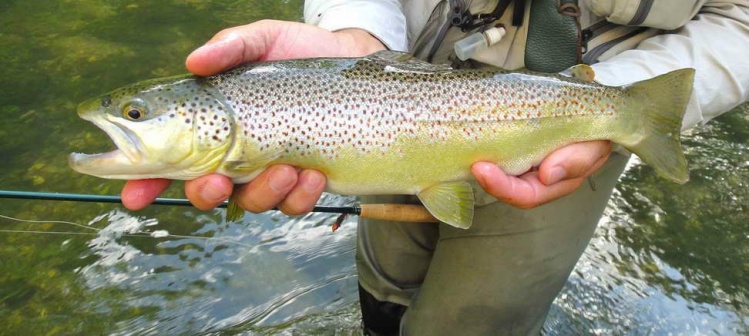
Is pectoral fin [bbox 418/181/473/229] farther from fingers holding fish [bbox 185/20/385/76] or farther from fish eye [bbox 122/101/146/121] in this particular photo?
fish eye [bbox 122/101/146/121]

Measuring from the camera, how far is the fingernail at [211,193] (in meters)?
1.74

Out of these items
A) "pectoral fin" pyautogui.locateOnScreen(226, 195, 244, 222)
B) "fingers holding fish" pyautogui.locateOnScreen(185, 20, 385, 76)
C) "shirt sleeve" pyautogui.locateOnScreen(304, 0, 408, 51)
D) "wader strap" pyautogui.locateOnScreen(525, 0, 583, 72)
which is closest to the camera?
"fingers holding fish" pyautogui.locateOnScreen(185, 20, 385, 76)

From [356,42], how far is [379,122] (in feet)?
1.61

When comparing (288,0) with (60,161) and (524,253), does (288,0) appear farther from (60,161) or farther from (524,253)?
(524,253)

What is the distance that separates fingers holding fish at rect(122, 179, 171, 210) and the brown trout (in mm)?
64

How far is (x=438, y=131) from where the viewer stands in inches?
72.4

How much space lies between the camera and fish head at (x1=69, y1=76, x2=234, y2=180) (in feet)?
5.53

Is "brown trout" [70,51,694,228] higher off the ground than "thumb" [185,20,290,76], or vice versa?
"thumb" [185,20,290,76]

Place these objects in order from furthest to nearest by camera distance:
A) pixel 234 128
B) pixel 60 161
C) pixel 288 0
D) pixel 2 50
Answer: pixel 288 0
pixel 2 50
pixel 60 161
pixel 234 128

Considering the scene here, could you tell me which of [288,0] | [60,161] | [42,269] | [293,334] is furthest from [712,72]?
[288,0]

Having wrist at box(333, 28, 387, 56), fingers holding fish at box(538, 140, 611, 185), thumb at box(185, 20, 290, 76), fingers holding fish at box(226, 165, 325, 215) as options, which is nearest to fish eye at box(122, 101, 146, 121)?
thumb at box(185, 20, 290, 76)

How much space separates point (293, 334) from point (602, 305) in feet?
4.57

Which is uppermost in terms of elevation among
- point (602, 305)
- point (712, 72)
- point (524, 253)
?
point (712, 72)

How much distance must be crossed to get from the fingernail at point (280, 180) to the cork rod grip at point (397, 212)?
434 mm
